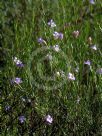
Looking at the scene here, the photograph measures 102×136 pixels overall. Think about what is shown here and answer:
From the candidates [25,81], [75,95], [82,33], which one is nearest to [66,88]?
[75,95]

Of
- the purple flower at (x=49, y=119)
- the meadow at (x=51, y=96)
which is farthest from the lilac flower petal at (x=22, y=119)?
the purple flower at (x=49, y=119)

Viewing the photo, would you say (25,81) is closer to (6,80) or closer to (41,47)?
(6,80)

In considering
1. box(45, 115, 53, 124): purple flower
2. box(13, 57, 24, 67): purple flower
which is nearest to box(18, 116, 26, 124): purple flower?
box(45, 115, 53, 124): purple flower

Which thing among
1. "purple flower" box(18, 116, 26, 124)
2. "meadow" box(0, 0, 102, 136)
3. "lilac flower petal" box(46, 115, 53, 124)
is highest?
"meadow" box(0, 0, 102, 136)

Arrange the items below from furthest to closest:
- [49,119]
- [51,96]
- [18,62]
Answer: [18,62] → [51,96] → [49,119]

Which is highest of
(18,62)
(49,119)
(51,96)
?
(18,62)

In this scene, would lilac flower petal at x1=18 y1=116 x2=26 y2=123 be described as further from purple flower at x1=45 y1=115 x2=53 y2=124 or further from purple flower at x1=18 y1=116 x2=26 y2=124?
purple flower at x1=45 y1=115 x2=53 y2=124

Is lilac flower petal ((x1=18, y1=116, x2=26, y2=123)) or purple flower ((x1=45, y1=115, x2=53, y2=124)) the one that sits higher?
lilac flower petal ((x1=18, y1=116, x2=26, y2=123))

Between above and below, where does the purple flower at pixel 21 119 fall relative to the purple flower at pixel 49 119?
above

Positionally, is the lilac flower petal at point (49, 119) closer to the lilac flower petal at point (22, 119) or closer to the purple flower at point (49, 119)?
the purple flower at point (49, 119)

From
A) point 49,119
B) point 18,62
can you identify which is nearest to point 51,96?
point 49,119

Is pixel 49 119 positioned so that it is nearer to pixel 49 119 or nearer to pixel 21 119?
pixel 49 119
